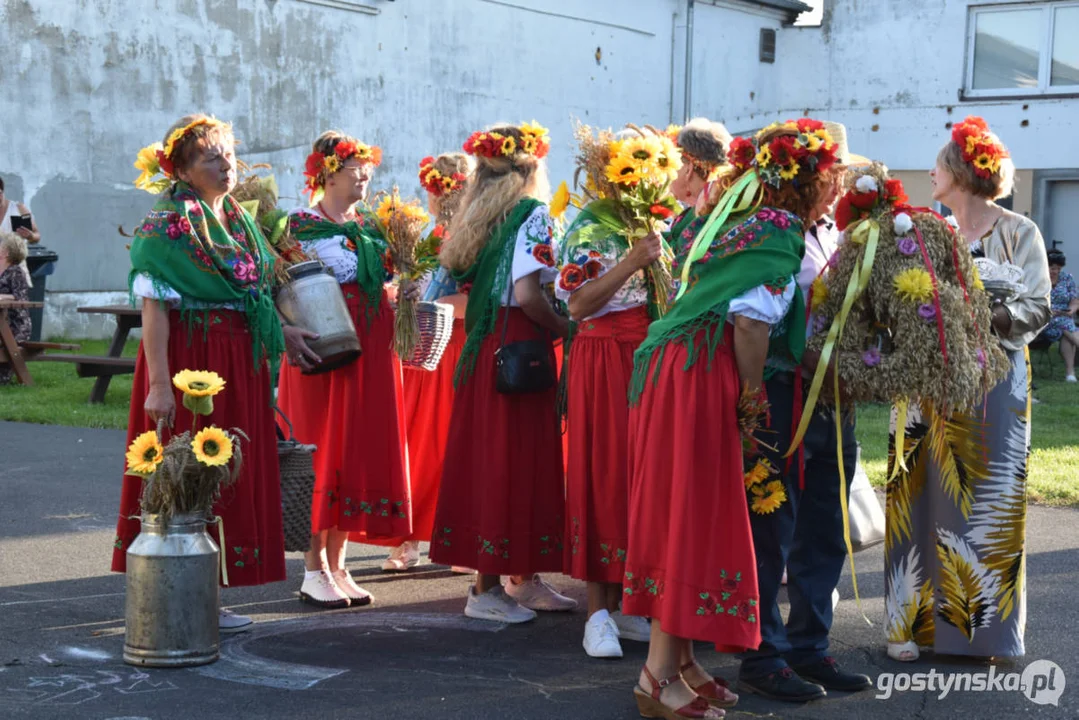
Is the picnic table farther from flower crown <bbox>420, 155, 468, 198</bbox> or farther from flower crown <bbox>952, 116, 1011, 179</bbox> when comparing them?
flower crown <bbox>952, 116, 1011, 179</bbox>

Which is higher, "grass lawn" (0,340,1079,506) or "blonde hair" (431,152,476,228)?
"blonde hair" (431,152,476,228)

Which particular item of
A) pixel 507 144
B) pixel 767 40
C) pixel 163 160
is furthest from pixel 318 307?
pixel 767 40

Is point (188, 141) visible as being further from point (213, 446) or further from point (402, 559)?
point (402, 559)

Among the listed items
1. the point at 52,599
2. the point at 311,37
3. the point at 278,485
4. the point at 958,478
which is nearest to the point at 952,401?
the point at 958,478

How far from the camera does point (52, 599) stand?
19.7 ft

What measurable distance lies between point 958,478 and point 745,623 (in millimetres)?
1302

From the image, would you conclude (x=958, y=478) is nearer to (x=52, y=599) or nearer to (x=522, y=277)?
(x=522, y=277)

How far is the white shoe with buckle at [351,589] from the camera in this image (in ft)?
19.9

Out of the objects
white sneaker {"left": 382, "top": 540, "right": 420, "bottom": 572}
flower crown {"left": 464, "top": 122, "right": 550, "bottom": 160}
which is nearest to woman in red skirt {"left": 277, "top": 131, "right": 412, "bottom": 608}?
white sneaker {"left": 382, "top": 540, "right": 420, "bottom": 572}

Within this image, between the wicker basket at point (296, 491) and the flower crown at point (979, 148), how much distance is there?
2800 millimetres

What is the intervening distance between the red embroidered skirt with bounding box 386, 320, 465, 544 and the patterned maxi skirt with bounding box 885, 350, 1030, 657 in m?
2.29

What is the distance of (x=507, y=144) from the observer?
18.3 ft

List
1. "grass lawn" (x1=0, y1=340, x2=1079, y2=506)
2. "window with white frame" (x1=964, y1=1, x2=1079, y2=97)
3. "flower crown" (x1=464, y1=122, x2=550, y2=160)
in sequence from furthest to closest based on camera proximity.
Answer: "window with white frame" (x1=964, y1=1, x2=1079, y2=97) → "grass lawn" (x1=0, y1=340, x2=1079, y2=506) → "flower crown" (x1=464, y1=122, x2=550, y2=160)

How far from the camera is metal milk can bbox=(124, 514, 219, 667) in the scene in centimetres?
488
